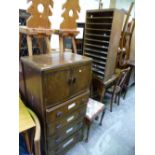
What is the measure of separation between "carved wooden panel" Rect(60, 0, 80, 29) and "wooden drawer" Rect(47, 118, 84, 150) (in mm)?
1034

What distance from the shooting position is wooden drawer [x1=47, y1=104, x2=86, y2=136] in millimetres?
1268

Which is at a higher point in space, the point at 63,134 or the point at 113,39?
the point at 113,39

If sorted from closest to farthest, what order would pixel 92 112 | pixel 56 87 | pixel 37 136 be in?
pixel 37 136, pixel 56 87, pixel 92 112

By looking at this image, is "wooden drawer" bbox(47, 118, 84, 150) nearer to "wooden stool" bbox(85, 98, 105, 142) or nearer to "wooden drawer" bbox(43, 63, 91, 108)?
"wooden stool" bbox(85, 98, 105, 142)

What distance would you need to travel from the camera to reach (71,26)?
1564 mm

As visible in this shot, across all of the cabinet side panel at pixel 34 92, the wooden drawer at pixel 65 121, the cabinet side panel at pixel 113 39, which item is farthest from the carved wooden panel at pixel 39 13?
the cabinet side panel at pixel 113 39

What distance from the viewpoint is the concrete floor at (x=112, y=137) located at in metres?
1.78

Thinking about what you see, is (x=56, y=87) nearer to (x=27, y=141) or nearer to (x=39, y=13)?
(x=27, y=141)

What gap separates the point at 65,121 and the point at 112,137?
96 cm

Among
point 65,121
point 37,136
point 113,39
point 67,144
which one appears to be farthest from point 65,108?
point 113,39

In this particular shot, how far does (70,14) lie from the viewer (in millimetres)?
1502

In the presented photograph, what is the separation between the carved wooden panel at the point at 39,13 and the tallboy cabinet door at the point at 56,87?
500 mm

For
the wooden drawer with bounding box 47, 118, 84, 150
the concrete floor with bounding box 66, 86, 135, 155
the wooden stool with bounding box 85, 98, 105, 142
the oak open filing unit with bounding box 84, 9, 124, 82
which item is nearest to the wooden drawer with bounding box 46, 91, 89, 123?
the wooden drawer with bounding box 47, 118, 84, 150
